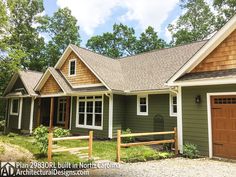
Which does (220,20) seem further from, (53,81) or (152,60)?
(53,81)

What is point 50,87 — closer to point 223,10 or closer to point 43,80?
point 43,80

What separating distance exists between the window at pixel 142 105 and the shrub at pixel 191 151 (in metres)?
4.59

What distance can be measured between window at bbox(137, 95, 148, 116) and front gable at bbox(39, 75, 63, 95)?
5.58 metres

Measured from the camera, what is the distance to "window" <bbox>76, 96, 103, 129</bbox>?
14133 mm

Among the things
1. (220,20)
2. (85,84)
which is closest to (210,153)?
(85,84)

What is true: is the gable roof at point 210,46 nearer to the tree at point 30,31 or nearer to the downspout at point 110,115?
the downspout at point 110,115

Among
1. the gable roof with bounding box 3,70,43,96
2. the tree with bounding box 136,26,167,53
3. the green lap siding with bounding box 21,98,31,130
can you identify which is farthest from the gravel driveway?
the tree with bounding box 136,26,167,53

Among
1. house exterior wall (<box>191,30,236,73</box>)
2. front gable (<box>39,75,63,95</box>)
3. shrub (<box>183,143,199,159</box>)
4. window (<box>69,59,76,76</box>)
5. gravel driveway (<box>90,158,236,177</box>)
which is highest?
window (<box>69,59,76,76</box>)

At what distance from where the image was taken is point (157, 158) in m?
8.55

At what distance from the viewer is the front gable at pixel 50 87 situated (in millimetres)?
15727

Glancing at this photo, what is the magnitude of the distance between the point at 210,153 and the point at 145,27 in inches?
1286

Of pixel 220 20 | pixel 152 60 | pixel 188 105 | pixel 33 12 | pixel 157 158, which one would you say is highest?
pixel 33 12

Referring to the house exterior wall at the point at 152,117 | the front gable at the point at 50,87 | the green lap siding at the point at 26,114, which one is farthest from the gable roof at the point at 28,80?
the house exterior wall at the point at 152,117

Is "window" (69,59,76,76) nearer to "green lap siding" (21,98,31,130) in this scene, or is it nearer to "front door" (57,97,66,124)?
"front door" (57,97,66,124)
